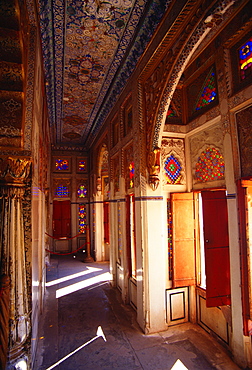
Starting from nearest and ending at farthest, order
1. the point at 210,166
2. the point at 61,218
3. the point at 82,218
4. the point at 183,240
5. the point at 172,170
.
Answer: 1. the point at 210,166
2. the point at 183,240
3. the point at 172,170
4. the point at 82,218
5. the point at 61,218

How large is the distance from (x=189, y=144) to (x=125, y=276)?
3347 millimetres

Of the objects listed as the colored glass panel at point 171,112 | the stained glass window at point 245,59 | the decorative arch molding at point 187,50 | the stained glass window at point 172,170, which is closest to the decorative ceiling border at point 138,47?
the decorative arch molding at point 187,50

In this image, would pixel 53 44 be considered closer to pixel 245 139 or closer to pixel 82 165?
pixel 245 139

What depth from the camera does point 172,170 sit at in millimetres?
4742

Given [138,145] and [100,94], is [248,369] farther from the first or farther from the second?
[100,94]

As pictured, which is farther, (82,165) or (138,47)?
(82,165)

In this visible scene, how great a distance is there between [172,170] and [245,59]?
7.18 feet

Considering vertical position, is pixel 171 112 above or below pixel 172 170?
above

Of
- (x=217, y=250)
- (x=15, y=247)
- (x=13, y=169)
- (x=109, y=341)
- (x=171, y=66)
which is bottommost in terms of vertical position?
(x=109, y=341)

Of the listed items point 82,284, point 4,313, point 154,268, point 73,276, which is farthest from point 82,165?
point 4,313

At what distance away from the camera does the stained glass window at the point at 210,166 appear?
390 cm

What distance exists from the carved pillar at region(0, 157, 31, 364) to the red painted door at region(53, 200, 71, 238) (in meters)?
8.17

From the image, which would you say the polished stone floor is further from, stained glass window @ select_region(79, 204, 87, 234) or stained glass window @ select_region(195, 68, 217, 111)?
stained glass window @ select_region(79, 204, 87, 234)

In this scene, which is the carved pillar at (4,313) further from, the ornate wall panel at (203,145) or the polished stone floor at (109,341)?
the ornate wall panel at (203,145)
